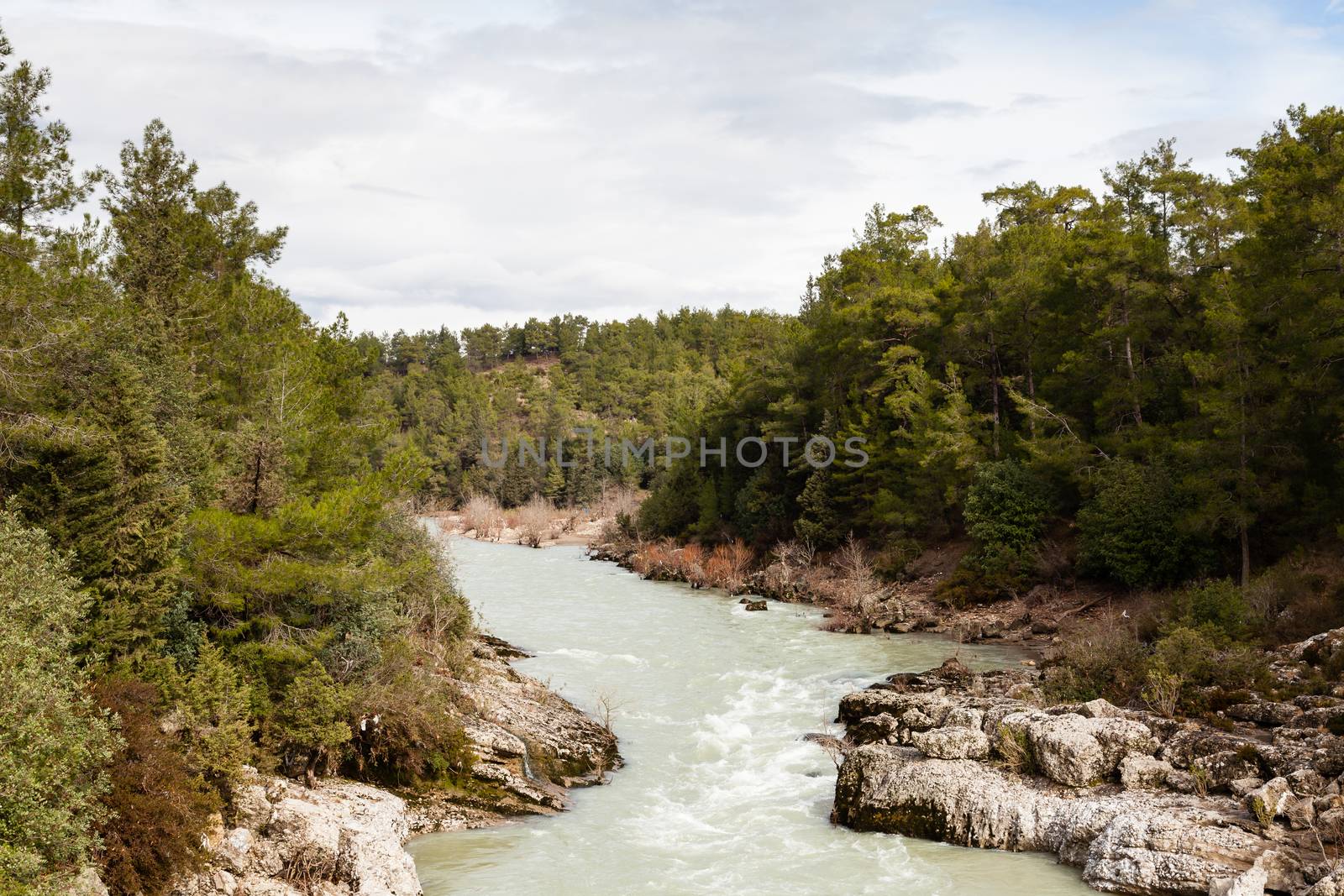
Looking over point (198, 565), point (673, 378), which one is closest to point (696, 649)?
point (198, 565)

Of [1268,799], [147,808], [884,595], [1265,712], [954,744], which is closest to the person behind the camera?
[147,808]

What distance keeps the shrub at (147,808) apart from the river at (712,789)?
3.15 m

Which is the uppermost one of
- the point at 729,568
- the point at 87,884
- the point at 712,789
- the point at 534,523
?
the point at 87,884

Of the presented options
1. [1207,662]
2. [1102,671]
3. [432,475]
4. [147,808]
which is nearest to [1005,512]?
[1102,671]

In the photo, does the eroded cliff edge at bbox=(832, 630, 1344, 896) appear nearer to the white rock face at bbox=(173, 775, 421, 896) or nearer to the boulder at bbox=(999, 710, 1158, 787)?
the boulder at bbox=(999, 710, 1158, 787)

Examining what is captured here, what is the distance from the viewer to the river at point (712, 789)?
12.1m

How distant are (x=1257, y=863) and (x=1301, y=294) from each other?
16.9 m

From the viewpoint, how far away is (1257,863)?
35.0 feet

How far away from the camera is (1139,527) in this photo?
2769cm

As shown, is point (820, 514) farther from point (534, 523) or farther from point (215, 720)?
point (534, 523)

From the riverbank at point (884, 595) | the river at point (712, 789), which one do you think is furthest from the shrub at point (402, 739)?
the riverbank at point (884, 595)

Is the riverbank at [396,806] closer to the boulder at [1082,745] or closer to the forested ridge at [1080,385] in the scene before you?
the boulder at [1082,745]

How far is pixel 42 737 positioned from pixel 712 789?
10.5 meters

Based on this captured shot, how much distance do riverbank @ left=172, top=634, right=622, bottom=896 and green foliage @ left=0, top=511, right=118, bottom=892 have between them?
5.46ft
